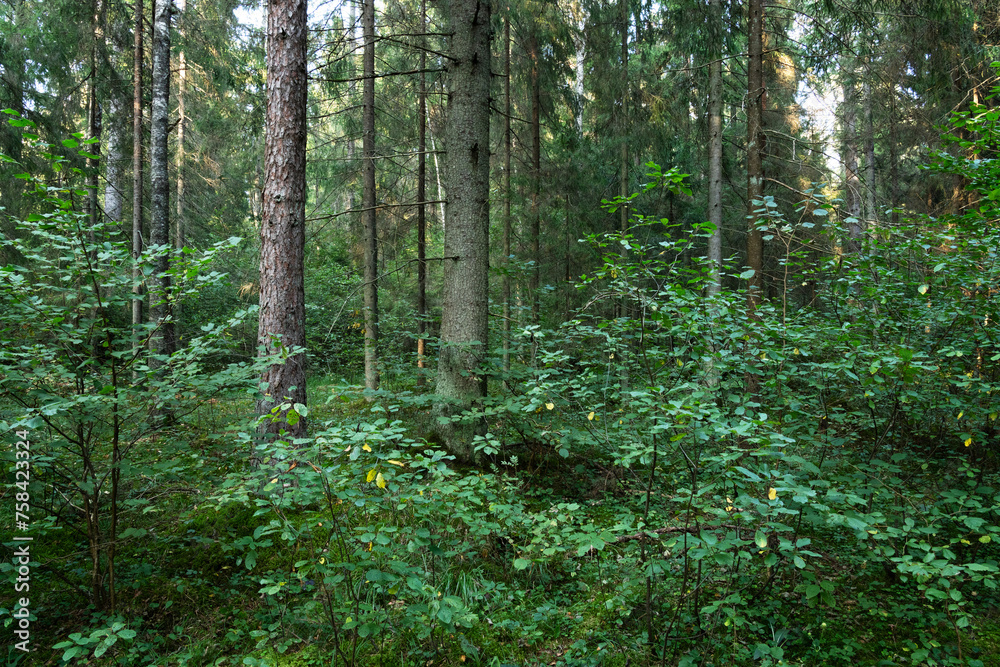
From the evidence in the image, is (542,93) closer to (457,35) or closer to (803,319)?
(457,35)

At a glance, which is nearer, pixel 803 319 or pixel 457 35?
pixel 803 319

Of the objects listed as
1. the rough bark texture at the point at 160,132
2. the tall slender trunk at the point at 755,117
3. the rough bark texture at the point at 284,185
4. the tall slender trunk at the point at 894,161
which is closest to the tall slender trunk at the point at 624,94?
the tall slender trunk at the point at 755,117

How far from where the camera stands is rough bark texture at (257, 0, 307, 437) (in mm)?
4602

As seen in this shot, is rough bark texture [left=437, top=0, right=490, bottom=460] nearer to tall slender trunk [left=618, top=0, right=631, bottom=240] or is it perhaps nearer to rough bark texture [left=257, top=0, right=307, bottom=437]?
rough bark texture [left=257, top=0, right=307, bottom=437]

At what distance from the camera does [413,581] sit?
8.32 feet

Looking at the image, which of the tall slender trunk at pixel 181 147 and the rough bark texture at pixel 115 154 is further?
the tall slender trunk at pixel 181 147

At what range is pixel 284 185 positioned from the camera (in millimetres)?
4652

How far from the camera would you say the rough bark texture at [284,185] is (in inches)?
181

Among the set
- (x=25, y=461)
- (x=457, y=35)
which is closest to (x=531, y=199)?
(x=457, y=35)

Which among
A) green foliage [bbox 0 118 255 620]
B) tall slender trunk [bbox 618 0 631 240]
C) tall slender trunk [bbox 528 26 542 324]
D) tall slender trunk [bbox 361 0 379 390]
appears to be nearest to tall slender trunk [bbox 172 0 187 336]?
tall slender trunk [bbox 361 0 379 390]

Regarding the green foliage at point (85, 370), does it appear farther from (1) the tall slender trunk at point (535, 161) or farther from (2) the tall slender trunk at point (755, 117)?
(1) the tall slender trunk at point (535, 161)

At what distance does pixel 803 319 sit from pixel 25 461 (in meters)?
5.95

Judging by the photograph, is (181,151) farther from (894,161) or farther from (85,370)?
(894,161)

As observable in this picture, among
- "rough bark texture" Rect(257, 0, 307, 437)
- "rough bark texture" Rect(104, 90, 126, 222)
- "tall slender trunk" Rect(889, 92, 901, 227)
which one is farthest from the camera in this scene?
"tall slender trunk" Rect(889, 92, 901, 227)
